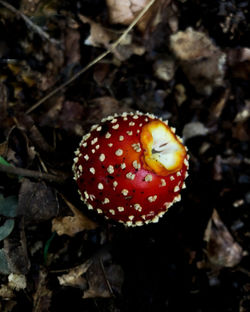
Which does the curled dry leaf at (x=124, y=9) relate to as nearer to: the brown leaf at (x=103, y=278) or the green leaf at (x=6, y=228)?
the green leaf at (x=6, y=228)

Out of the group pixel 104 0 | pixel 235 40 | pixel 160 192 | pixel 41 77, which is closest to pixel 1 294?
pixel 160 192

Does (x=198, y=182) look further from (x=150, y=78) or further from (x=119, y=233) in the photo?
(x=150, y=78)

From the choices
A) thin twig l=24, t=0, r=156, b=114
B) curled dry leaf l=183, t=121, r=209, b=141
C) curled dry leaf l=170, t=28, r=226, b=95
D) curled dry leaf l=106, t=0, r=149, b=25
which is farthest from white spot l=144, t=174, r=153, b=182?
curled dry leaf l=106, t=0, r=149, b=25

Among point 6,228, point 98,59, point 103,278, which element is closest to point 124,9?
point 98,59

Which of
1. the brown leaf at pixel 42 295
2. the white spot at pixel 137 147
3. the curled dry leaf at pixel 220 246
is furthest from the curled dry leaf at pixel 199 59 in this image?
the brown leaf at pixel 42 295

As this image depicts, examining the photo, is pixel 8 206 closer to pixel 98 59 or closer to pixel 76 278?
pixel 76 278

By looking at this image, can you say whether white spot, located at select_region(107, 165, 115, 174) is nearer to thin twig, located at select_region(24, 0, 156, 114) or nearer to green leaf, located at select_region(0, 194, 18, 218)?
green leaf, located at select_region(0, 194, 18, 218)
